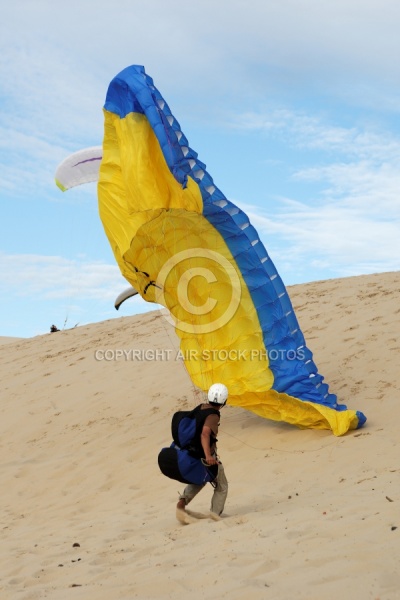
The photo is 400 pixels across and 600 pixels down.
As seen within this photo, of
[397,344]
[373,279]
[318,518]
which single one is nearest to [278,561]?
[318,518]

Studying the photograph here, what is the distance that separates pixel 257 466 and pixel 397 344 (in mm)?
3524

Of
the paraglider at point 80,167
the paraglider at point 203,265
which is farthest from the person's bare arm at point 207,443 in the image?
the paraglider at point 80,167

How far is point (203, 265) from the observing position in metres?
7.96

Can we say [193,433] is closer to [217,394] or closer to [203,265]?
[217,394]

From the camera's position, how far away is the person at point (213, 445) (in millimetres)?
5310

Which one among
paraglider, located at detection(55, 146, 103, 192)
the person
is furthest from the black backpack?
paraglider, located at detection(55, 146, 103, 192)

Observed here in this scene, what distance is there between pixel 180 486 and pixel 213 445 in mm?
2125

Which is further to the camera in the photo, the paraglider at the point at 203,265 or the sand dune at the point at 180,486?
the paraglider at the point at 203,265

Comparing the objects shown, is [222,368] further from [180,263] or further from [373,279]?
[373,279]

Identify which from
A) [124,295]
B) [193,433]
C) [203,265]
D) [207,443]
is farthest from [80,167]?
[207,443]

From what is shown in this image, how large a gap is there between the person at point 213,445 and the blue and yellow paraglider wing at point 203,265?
2311 millimetres

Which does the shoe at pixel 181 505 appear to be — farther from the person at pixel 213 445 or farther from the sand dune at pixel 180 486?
the sand dune at pixel 180 486

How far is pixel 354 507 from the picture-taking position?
4.88 metres

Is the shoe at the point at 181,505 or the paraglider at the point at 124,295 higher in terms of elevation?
the paraglider at the point at 124,295
